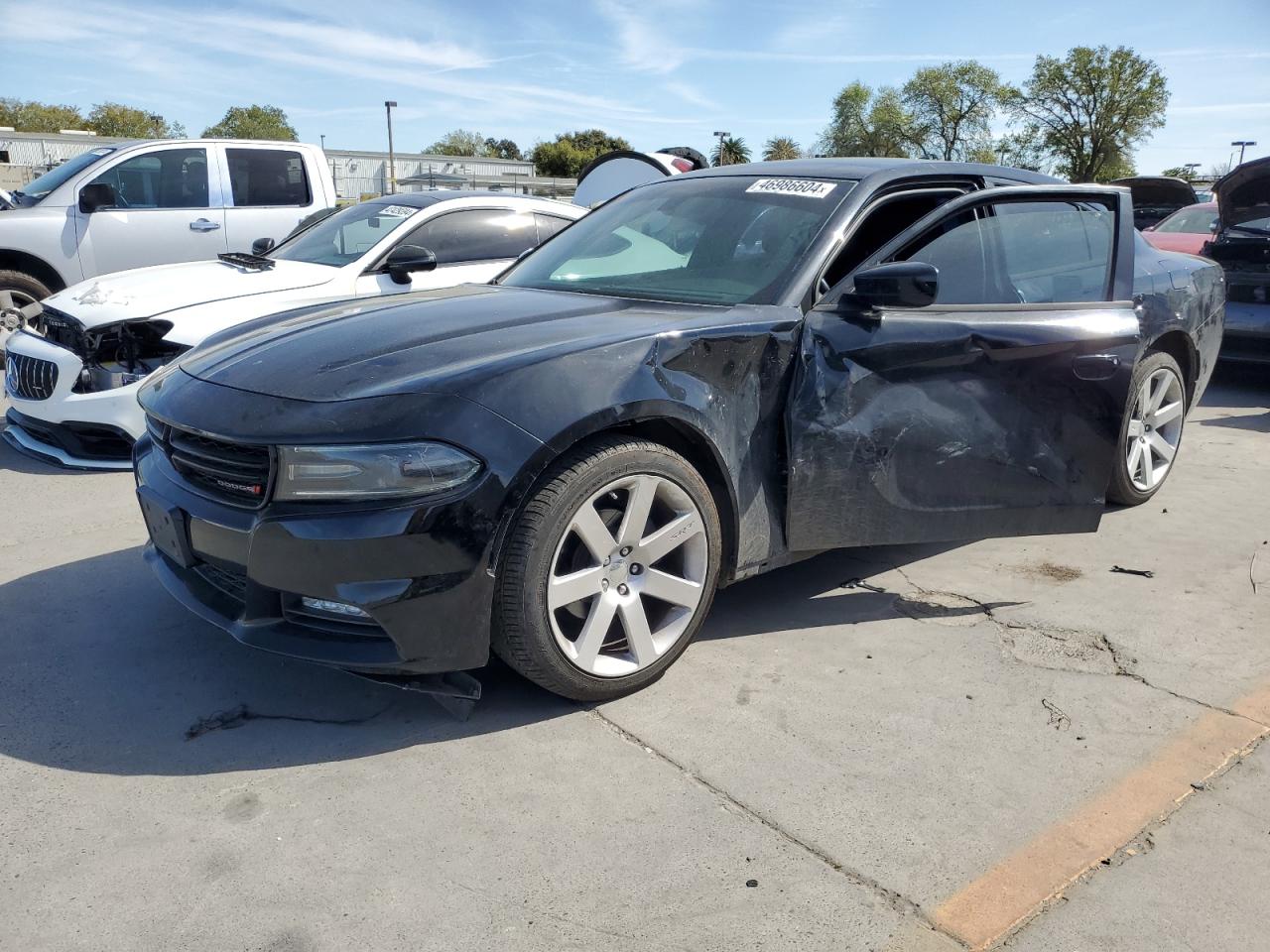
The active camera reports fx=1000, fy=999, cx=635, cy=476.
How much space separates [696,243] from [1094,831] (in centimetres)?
240

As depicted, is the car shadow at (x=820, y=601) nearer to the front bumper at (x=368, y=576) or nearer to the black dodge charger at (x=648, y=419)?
the black dodge charger at (x=648, y=419)

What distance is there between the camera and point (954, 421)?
348cm

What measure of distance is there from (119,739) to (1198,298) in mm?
5335

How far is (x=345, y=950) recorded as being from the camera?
2.00m

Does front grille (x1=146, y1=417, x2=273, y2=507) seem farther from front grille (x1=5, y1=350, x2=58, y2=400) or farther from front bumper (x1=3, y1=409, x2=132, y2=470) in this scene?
front grille (x1=5, y1=350, x2=58, y2=400)

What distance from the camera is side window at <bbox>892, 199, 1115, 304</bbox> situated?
3680 mm

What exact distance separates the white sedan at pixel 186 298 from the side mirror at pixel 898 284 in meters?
2.81

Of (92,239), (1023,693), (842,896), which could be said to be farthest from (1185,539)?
(92,239)

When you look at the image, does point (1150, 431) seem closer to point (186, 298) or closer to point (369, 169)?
point (186, 298)

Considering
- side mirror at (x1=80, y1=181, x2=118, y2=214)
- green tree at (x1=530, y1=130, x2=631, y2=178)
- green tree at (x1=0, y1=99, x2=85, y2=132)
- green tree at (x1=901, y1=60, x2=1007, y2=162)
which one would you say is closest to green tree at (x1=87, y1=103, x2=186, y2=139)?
green tree at (x1=0, y1=99, x2=85, y2=132)

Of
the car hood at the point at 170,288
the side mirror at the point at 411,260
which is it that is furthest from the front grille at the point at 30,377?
the side mirror at the point at 411,260

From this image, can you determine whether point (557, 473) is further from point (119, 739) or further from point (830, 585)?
point (830, 585)

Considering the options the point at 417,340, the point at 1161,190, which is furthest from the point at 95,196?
the point at 1161,190

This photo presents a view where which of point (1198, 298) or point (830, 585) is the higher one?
point (1198, 298)
